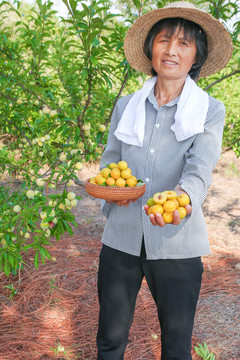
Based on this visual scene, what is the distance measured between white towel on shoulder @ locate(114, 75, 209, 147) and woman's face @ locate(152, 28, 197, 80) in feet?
0.25

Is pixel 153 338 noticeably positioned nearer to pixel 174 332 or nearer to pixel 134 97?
pixel 174 332

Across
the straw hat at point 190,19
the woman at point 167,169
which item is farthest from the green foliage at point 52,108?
the woman at point 167,169

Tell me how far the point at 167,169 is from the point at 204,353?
1415 millimetres

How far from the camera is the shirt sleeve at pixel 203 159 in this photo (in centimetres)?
127

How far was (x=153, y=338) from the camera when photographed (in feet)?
7.82

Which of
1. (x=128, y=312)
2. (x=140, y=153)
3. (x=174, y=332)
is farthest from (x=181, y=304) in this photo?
(x=140, y=153)

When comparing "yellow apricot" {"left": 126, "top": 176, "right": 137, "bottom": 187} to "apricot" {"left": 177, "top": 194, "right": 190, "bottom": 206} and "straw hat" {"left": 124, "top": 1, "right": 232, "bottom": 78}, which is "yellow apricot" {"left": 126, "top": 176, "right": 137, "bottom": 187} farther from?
"straw hat" {"left": 124, "top": 1, "right": 232, "bottom": 78}

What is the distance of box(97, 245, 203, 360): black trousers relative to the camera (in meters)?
1.43

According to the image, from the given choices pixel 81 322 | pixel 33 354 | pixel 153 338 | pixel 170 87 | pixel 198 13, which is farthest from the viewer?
pixel 81 322

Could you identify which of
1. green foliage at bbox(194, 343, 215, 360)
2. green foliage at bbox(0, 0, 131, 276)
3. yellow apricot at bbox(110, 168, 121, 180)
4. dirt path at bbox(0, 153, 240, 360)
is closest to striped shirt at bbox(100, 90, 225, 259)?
yellow apricot at bbox(110, 168, 121, 180)

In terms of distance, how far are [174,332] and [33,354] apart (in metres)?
1.19

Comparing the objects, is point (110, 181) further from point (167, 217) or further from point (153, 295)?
point (153, 295)

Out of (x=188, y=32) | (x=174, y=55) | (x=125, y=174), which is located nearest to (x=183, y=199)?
(x=125, y=174)

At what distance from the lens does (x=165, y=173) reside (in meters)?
1.44
